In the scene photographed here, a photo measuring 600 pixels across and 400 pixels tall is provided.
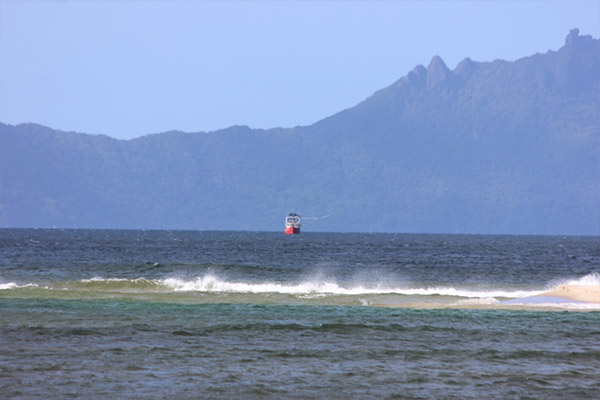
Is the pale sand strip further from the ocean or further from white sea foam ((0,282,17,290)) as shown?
white sea foam ((0,282,17,290))

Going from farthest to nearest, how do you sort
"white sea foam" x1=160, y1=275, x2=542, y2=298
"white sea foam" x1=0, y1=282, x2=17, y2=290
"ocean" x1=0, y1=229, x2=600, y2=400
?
"white sea foam" x1=0, y1=282, x2=17, y2=290 < "white sea foam" x1=160, y1=275, x2=542, y2=298 < "ocean" x1=0, y1=229, x2=600, y2=400

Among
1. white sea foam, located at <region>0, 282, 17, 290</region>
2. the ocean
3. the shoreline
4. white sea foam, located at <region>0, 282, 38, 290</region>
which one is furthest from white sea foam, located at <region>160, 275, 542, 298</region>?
white sea foam, located at <region>0, 282, 17, 290</region>

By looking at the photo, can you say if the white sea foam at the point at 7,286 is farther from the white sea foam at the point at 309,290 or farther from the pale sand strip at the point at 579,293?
the pale sand strip at the point at 579,293

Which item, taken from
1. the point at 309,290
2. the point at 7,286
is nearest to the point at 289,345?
the point at 309,290

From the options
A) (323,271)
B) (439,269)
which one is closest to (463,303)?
(323,271)

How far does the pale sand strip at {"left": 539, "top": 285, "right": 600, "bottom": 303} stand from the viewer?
45.4 meters

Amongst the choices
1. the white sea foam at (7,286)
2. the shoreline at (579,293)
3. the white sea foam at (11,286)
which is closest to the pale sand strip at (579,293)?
the shoreline at (579,293)

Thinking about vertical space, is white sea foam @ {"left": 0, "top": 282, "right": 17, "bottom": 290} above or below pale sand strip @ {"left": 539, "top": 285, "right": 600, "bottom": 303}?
below

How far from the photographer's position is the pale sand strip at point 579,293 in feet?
149

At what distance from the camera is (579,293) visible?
46719 millimetres

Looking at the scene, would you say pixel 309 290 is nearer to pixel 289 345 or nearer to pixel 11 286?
pixel 11 286

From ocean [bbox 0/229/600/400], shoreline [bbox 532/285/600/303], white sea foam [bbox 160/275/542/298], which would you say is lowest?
ocean [bbox 0/229/600/400]

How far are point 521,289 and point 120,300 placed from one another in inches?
1211

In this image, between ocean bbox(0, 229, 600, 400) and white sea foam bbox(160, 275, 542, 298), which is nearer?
ocean bbox(0, 229, 600, 400)
